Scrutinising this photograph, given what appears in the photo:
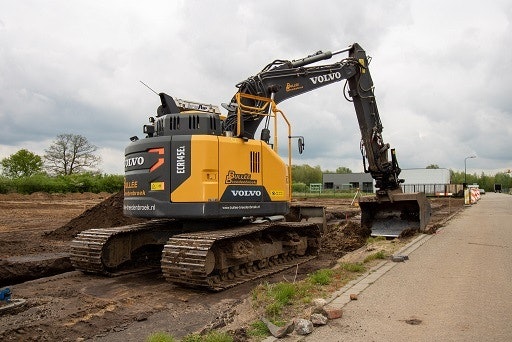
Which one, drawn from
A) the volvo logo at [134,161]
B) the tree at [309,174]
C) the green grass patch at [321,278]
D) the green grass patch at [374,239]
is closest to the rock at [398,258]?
the green grass patch at [321,278]

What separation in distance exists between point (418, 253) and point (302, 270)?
2.74 m

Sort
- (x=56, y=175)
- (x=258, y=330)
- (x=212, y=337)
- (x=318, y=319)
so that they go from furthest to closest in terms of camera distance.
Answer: (x=56, y=175) → (x=318, y=319) → (x=258, y=330) → (x=212, y=337)

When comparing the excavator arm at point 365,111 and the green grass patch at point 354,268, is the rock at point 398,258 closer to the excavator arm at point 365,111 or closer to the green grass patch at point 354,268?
the green grass patch at point 354,268

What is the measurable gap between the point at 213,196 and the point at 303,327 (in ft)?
11.8

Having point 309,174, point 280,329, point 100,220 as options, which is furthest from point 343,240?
point 309,174

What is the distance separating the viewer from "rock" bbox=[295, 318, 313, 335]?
5.07 meters

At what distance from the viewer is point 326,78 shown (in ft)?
39.3

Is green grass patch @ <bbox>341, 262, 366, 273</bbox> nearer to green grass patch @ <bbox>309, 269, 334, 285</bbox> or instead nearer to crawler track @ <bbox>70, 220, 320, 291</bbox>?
green grass patch @ <bbox>309, 269, 334, 285</bbox>

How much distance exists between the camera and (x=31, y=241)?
558 inches

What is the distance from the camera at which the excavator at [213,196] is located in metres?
8.17

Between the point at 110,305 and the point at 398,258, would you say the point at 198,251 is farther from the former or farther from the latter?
the point at 398,258

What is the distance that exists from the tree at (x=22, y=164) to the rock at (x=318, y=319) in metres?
66.7

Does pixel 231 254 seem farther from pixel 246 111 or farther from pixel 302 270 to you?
pixel 246 111

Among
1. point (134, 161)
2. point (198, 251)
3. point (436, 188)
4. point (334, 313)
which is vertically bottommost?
point (334, 313)
